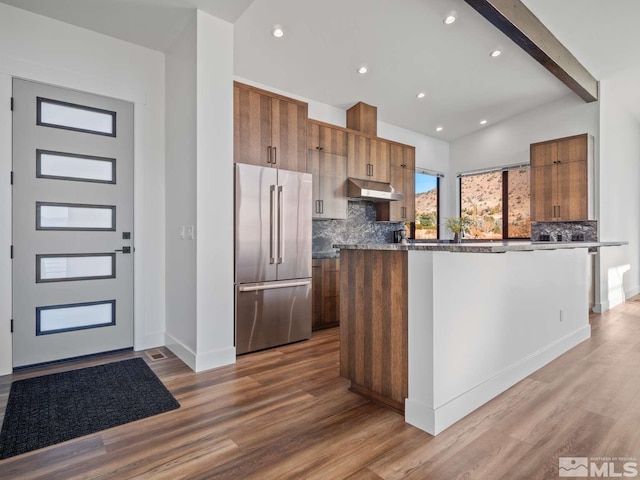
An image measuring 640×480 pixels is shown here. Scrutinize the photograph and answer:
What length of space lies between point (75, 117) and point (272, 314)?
2.55 m

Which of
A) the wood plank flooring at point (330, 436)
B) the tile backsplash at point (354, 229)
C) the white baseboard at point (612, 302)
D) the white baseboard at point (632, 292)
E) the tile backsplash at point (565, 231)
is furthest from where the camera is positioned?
the white baseboard at point (632, 292)

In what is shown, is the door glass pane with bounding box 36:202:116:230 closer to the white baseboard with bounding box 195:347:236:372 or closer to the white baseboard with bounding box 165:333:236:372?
the white baseboard with bounding box 165:333:236:372

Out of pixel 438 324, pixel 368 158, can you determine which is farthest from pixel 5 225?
pixel 368 158

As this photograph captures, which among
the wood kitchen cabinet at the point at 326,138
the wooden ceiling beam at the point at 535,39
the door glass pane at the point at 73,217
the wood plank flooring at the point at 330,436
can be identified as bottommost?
the wood plank flooring at the point at 330,436

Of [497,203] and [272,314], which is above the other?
[497,203]

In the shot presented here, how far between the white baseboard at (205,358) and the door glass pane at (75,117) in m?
2.13

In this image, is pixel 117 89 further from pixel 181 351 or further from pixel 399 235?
pixel 399 235

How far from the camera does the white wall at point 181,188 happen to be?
2976 millimetres

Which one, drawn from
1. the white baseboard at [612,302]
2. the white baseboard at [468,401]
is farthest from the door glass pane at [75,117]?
the white baseboard at [612,302]

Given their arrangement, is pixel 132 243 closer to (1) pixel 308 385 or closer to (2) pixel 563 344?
(1) pixel 308 385

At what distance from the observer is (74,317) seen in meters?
3.16

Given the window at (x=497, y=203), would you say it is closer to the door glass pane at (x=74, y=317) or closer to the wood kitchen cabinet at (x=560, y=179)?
the wood kitchen cabinet at (x=560, y=179)

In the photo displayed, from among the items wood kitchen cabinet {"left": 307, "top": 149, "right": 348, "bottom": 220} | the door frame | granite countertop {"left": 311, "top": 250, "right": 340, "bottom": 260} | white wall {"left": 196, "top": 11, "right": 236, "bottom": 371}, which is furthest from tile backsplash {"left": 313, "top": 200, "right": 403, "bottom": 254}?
the door frame

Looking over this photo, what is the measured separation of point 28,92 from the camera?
2920 millimetres
